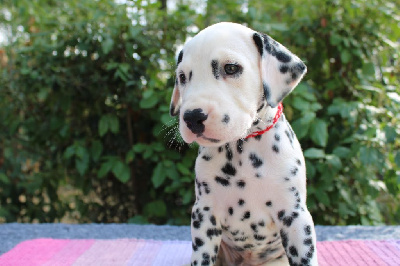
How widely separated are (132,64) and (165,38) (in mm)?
399

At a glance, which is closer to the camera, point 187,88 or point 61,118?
point 187,88

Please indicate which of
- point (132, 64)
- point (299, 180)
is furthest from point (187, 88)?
point (132, 64)

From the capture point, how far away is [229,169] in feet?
5.87

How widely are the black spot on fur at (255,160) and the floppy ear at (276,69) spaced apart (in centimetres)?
24

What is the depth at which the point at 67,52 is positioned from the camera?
12.9 feet

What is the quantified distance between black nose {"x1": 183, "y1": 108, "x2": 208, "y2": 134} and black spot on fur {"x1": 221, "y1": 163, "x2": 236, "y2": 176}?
0.31 meters

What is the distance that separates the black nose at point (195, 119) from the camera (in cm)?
151

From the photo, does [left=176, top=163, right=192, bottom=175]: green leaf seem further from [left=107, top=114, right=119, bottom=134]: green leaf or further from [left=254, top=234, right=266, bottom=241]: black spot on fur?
[left=254, top=234, right=266, bottom=241]: black spot on fur

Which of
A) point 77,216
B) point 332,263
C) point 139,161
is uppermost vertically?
point 139,161

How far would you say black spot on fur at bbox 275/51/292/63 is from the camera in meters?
1.72

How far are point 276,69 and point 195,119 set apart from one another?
43cm

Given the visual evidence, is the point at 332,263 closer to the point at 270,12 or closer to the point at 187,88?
the point at 187,88

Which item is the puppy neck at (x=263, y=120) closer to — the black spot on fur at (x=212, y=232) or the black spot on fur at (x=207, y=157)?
the black spot on fur at (x=207, y=157)

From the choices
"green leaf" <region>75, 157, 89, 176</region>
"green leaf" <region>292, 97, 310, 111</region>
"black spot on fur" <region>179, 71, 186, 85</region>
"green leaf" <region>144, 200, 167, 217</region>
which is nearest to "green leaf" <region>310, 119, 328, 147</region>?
"green leaf" <region>292, 97, 310, 111</region>
